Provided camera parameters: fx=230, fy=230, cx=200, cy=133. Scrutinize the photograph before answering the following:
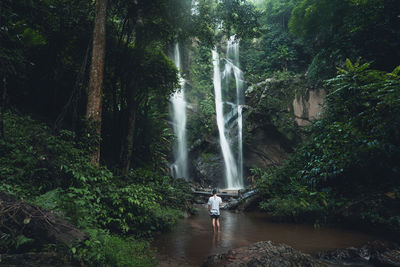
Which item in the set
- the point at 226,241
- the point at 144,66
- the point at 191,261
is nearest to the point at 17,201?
the point at 191,261

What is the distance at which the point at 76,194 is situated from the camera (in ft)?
16.1

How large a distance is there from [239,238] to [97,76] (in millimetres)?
6387

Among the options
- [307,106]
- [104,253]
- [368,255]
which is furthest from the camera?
[307,106]

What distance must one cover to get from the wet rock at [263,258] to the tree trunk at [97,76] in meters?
4.43

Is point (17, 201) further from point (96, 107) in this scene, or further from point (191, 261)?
point (96, 107)

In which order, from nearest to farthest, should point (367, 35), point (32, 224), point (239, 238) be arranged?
point (32, 224) < point (239, 238) < point (367, 35)

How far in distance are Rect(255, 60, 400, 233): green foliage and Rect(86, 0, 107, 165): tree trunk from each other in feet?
19.2

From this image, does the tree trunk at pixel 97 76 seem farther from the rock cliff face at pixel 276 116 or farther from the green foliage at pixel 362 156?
the rock cliff face at pixel 276 116

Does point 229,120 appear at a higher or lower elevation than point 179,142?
higher

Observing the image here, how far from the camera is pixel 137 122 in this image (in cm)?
1063

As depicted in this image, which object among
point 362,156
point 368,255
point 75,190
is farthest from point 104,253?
point 362,156

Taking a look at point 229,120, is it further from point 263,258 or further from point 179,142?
point 263,258

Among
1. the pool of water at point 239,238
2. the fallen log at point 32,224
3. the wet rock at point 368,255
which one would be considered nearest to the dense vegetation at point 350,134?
the pool of water at point 239,238

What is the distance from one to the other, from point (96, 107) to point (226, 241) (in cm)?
534
